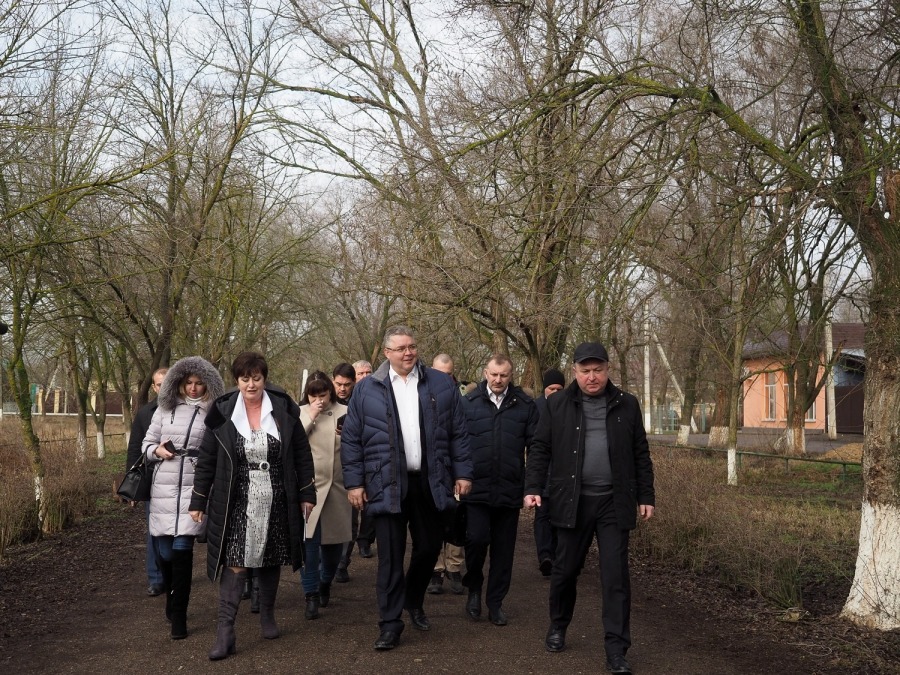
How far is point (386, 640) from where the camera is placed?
646 centimetres

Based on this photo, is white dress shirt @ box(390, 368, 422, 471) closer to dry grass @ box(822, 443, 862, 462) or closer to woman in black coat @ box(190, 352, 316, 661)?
woman in black coat @ box(190, 352, 316, 661)

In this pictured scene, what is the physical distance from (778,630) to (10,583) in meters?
6.55

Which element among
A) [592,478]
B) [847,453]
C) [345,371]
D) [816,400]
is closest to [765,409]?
[816,400]

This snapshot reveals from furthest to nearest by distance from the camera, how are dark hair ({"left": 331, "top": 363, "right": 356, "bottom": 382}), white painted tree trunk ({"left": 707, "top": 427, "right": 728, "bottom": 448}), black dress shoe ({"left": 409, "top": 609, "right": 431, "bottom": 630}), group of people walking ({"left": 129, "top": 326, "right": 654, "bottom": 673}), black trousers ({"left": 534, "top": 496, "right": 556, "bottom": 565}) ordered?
white painted tree trunk ({"left": 707, "top": 427, "right": 728, "bottom": 448}), dark hair ({"left": 331, "top": 363, "right": 356, "bottom": 382}), black trousers ({"left": 534, "top": 496, "right": 556, "bottom": 565}), black dress shoe ({"left": 409, "top": 609, "right": 431, "bottom": 630}), group of people walking ({"left": 129, "top": 326, "right": 654, "bottom": 673})

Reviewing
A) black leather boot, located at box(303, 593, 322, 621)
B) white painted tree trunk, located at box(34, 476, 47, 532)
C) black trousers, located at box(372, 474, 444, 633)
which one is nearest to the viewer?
black trousers, located at box(372, 474, 444, 633)

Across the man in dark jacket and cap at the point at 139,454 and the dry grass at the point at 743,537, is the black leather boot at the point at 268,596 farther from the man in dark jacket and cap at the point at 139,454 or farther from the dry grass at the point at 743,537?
the dry grass at the point at 743,537

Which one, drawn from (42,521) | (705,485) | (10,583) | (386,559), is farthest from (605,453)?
Result: (42,521)

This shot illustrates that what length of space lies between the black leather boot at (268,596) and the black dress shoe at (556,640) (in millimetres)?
1855

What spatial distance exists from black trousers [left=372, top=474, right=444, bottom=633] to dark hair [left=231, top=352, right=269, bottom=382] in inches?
50.2

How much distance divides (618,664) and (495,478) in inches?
86.5

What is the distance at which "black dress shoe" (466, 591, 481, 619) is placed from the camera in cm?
757

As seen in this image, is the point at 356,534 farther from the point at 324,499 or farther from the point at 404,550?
the point at 404,550

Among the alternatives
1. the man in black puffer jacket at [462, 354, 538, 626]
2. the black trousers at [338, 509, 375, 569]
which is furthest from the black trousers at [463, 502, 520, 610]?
the black trousers at [338, 509, 375, 569]

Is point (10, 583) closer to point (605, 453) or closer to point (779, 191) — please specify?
point (605, 453)
